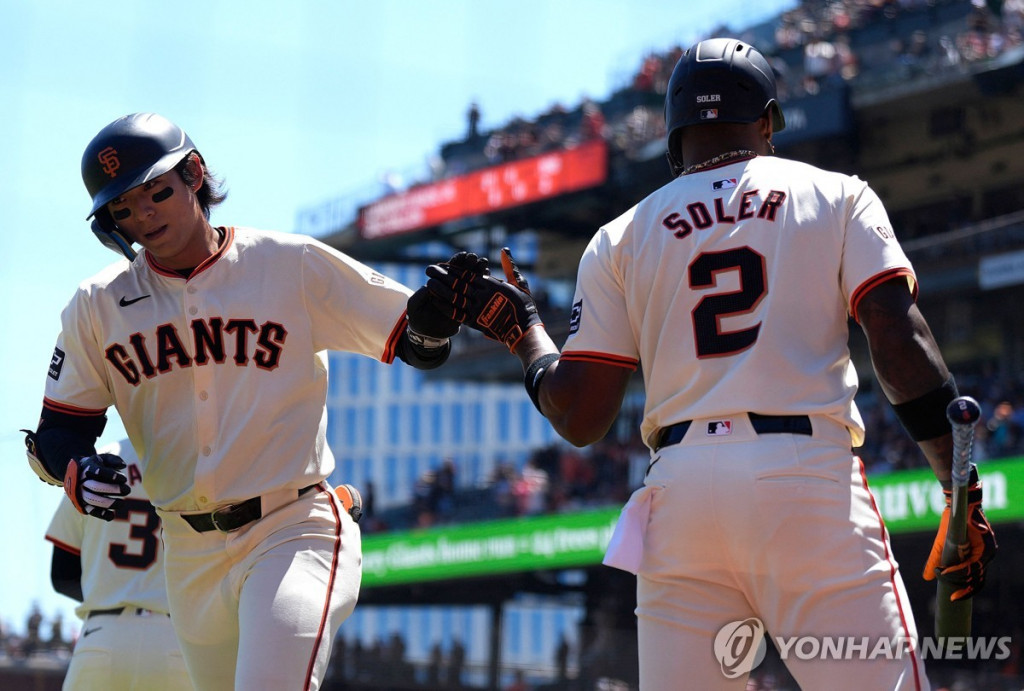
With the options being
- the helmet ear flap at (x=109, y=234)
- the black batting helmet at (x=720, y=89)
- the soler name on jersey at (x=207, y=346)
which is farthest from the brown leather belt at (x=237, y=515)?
the black batting helmet at (x=720, y=89)

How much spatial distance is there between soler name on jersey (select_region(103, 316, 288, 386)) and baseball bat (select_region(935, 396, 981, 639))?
212 cm

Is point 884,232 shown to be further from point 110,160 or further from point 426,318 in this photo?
point 110,160

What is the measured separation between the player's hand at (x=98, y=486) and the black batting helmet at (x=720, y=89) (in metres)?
1.90

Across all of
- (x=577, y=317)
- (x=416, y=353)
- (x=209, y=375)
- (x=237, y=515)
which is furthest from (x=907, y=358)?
(x=209, y=375)

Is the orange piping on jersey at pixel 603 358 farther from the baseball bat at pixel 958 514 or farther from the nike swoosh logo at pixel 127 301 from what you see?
Answer: the nike swoosh logo at pixel 127 301

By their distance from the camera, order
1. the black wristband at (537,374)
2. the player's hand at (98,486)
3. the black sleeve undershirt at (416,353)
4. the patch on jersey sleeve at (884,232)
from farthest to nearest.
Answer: the black sleeve undershirt at (416,353)
the player's hand at (98,486)
the black wristband at (537,374)
the patch on jersey sleeve at (884,232)

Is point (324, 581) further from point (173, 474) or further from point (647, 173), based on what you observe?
point (647, 173)

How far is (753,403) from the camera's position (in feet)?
10.5

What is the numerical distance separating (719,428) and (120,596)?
10.8 ft

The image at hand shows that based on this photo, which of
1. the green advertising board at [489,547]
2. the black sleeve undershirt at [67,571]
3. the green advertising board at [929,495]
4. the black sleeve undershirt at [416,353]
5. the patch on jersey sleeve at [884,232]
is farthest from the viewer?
the green advertising board at [489,547]

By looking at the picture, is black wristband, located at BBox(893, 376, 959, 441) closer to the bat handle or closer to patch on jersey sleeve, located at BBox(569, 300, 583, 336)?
the bat handle

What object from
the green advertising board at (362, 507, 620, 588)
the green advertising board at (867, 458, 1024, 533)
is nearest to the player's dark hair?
the green advertising board at (867, 458, 1024, 533)

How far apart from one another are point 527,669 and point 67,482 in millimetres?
14779

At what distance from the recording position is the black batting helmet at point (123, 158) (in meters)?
4.34
